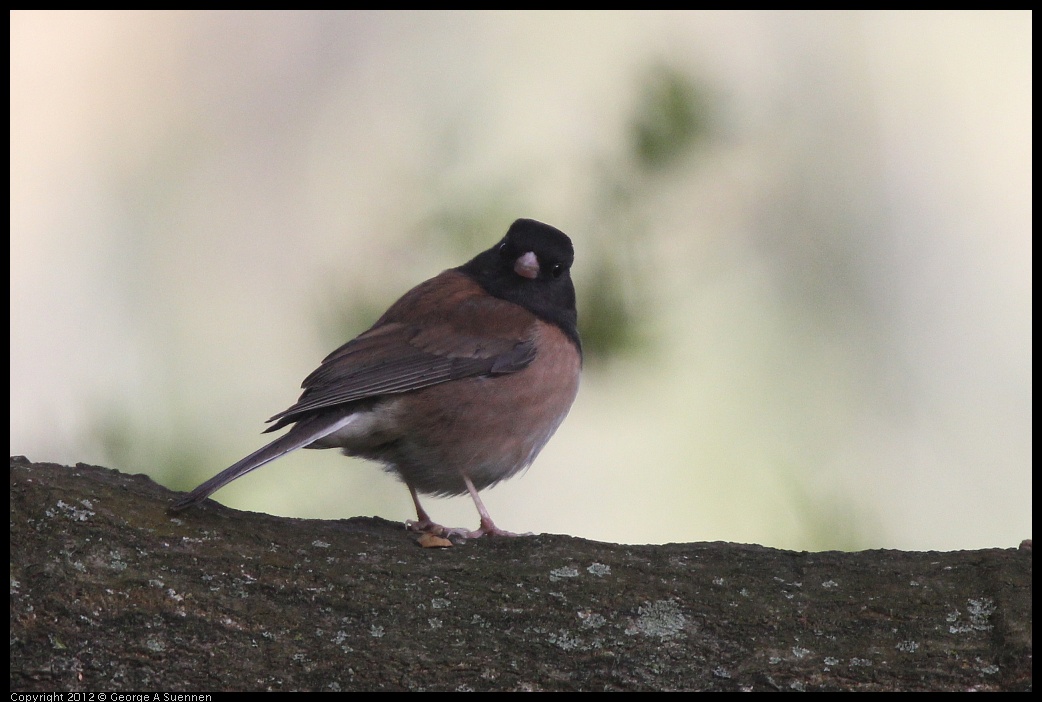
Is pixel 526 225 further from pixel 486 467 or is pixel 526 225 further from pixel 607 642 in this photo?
pixel 607 642

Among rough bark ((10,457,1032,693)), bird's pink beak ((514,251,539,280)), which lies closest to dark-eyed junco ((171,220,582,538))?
bird's pink beak ((514,251,539,280))

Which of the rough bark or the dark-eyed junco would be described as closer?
the rough bark

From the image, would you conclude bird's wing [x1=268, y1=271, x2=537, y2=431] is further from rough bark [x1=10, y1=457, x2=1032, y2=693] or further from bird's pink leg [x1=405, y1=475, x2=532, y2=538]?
rough bark [x1=10, y1=457, x2=1032, y2=693]

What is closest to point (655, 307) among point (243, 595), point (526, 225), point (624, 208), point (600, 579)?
point (624, 208)

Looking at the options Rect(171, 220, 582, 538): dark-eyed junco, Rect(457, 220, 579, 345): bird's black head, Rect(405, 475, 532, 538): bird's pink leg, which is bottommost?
Rect(405, 475, 532, 538): bird's pink leg

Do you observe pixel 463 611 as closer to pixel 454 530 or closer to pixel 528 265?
pixel 454 530
